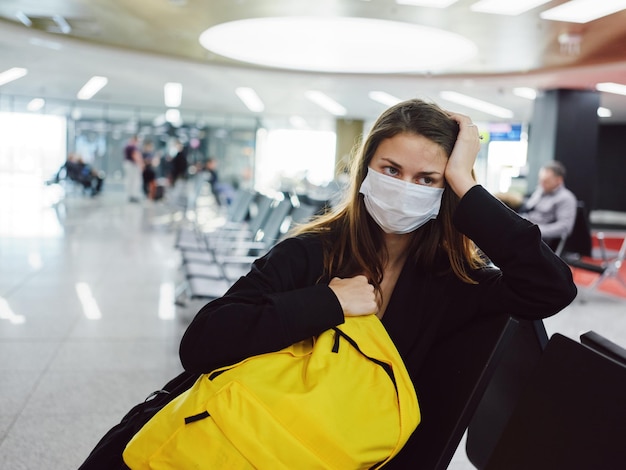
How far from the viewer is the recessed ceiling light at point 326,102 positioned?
61.0ft

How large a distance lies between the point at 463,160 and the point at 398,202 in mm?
185

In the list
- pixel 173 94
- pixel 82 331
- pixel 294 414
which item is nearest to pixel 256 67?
pixel 173 94

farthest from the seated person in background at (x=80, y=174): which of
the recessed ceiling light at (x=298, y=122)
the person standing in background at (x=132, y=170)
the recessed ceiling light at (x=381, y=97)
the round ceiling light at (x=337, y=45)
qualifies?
the round ceiling light at (x=337, y=45)

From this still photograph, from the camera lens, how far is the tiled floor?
306 cm

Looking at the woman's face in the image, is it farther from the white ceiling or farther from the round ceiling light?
the round ceiling light

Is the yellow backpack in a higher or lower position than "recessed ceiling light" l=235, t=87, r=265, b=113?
lower

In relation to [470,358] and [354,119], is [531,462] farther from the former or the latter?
[354,119]

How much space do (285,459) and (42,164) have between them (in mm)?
28430

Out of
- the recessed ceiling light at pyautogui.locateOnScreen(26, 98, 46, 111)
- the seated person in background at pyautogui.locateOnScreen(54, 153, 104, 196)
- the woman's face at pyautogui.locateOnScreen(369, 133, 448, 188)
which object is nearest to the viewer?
the woman's face at pyautogui.locateOnScreen(369, 133, 448, 188)

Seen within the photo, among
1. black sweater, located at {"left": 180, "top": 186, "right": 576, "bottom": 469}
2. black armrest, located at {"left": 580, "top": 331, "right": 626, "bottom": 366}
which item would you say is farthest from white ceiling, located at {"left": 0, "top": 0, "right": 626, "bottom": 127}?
black armrest, located at {"left": 580, "top": 331, "right": 626, "bottom": 366}

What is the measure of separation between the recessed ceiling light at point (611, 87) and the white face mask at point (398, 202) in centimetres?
1367

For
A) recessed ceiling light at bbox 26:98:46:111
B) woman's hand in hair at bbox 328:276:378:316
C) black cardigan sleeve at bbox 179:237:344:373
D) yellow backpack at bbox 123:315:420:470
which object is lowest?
yellow backpack at bbox 123:315:420:470

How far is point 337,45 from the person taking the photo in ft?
41.5

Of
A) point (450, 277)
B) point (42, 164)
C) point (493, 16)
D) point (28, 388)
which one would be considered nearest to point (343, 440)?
point (450, 277)
